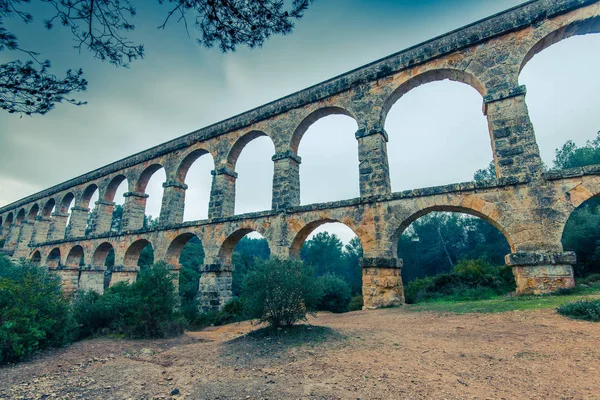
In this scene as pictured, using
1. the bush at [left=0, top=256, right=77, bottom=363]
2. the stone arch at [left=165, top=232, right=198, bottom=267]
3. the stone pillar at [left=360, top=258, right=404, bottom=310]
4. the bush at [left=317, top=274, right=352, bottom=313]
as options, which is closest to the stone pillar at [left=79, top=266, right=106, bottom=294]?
the stone arch at [left=165, top=232, right=198, bottom=267]

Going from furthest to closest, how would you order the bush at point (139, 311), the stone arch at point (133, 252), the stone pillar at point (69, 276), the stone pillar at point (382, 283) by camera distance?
the stone pillar at point (69, 276), the stone arch at point (133, 252), the stone pillar at point (382, 283), the bush at point (139, 311)

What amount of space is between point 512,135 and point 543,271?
10.5ft

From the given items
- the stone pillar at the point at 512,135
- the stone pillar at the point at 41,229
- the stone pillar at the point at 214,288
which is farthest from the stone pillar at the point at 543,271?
the stone pillar at the point at 41,229

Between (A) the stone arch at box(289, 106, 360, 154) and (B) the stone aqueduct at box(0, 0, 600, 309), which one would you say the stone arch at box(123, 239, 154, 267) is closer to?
(B) the stone aqueduct at box(0, 0, 600, 309)

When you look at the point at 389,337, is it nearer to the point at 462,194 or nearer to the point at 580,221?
the point at 462,194

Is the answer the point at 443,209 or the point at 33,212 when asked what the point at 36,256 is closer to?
the point at 33,212

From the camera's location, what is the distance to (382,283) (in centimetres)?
761

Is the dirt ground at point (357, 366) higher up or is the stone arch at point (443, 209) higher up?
the stone arch at point (443, 209)

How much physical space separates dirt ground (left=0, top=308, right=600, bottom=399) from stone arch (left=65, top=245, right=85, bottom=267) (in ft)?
42.6

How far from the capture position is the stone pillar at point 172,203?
1252 centimetres

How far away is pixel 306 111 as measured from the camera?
1047cm

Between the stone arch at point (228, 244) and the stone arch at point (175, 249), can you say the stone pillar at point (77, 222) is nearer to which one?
the stone arch at point (175, 249)

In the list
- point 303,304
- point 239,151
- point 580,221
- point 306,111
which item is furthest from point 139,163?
point 580,221

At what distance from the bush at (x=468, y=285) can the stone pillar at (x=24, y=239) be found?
25031 millimetres
